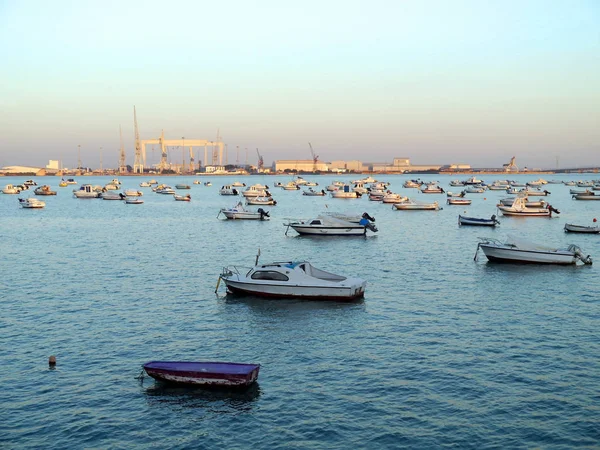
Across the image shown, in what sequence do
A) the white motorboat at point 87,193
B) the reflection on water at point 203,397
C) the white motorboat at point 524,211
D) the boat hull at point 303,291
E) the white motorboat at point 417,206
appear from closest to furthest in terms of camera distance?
1. the reflection on water at point 203,397
2. the boat hull at point 303,291
3. the white motorboat at point 524,211
4. the white motorboat at point 417,206
5. the white motorboat at point 87,193

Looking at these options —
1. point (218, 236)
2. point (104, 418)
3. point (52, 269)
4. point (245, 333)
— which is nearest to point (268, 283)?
point (245, 333)

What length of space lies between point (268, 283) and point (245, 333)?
7298 millimetres

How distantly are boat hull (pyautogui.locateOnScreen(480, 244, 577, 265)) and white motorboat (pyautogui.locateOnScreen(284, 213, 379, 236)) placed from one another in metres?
21.2

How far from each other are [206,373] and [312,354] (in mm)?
6256

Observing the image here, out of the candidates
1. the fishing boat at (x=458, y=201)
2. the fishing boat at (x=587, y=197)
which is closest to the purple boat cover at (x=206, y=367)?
the fishing boat at (x=458, y=201)

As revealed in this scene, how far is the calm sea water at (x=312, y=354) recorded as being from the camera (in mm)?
21375

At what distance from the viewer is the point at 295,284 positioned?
39.0 m

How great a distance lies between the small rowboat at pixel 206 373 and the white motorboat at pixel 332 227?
49.9 metres

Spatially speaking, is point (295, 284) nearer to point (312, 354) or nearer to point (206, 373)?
point (312, 354)

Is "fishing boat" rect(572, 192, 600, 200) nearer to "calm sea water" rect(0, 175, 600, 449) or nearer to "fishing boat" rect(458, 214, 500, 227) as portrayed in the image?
"fishing boat" rect(458, 214, 500, 227)

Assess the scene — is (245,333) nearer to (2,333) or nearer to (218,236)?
(2,333)

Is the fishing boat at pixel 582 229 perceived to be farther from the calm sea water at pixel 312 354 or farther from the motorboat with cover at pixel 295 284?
the motorboat with cover at pixel 295 284

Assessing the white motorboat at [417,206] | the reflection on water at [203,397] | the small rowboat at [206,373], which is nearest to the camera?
the reflection on water at [203,397]

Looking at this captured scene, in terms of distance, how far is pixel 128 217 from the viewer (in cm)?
10588
